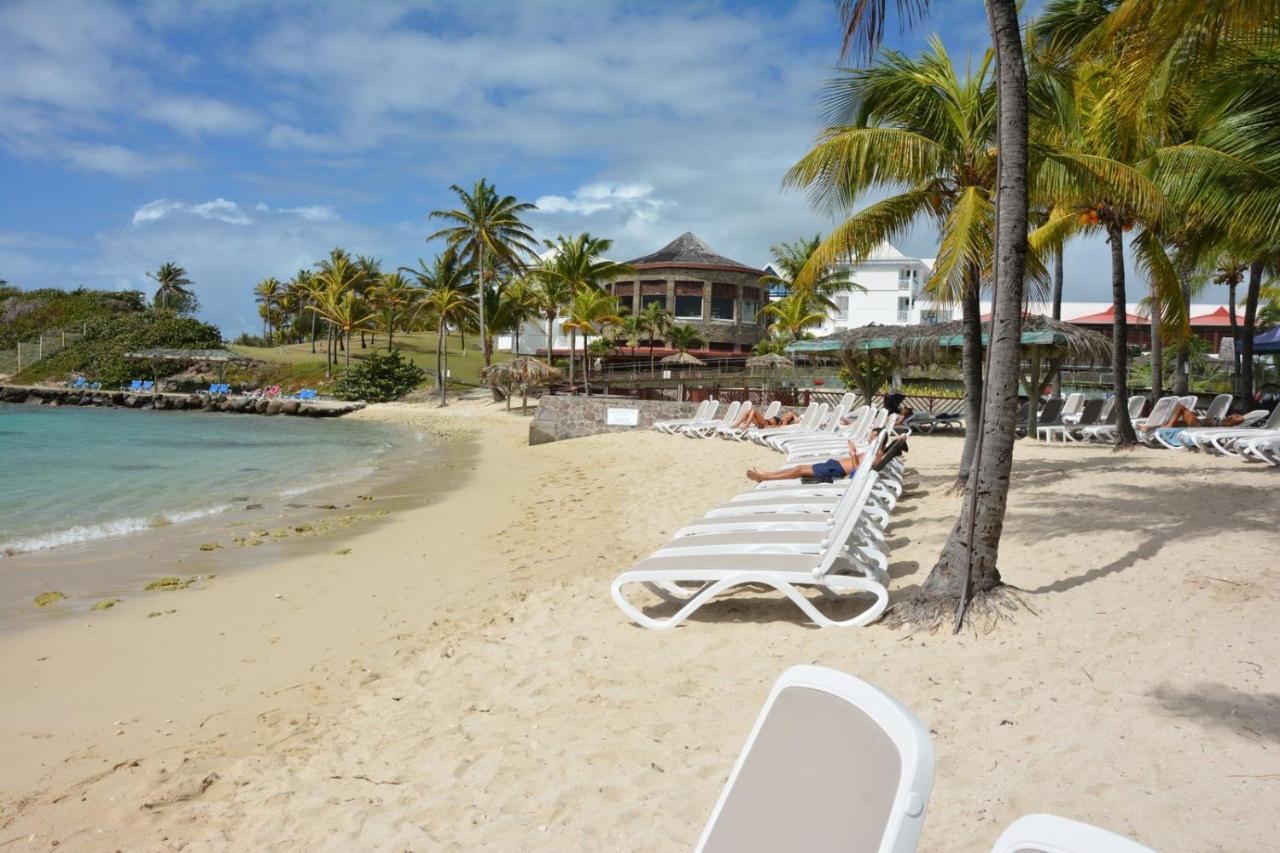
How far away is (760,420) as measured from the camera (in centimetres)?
1850

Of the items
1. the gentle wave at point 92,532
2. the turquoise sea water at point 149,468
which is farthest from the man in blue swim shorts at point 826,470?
the turquoise sea water at point 149,468

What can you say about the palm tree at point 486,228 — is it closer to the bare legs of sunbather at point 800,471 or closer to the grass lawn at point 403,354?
the grass lawn at point 403,354

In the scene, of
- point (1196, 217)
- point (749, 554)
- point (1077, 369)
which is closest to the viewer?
point (749, 554)

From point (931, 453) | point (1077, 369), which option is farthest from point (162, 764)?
point (1077, 369)

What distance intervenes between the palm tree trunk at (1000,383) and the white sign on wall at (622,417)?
17368mm

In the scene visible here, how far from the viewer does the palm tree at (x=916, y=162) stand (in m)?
8.58

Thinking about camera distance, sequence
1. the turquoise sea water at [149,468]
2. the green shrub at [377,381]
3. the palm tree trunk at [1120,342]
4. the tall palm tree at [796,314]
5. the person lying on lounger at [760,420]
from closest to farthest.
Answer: the turquoise sea water at [149,468] < the palm tree trunk at [1120,342] < the person lying on lounger at [760,420] < the tall palm tree at [796,314] < the green shrub at [377,381]

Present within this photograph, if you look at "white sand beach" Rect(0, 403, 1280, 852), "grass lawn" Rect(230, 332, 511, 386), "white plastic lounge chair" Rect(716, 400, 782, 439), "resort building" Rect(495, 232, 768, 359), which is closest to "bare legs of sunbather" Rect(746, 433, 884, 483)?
"white sand beach" Rect(0, 403, 1280, 852)

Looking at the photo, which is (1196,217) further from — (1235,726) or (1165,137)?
(1235,726)

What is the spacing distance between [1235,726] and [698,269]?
176 feet

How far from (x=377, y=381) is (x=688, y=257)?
73.4 ft

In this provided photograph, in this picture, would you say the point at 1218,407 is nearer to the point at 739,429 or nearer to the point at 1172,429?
the point at 1172,429

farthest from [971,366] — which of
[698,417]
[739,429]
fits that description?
[698,417]

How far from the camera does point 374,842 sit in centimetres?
284
